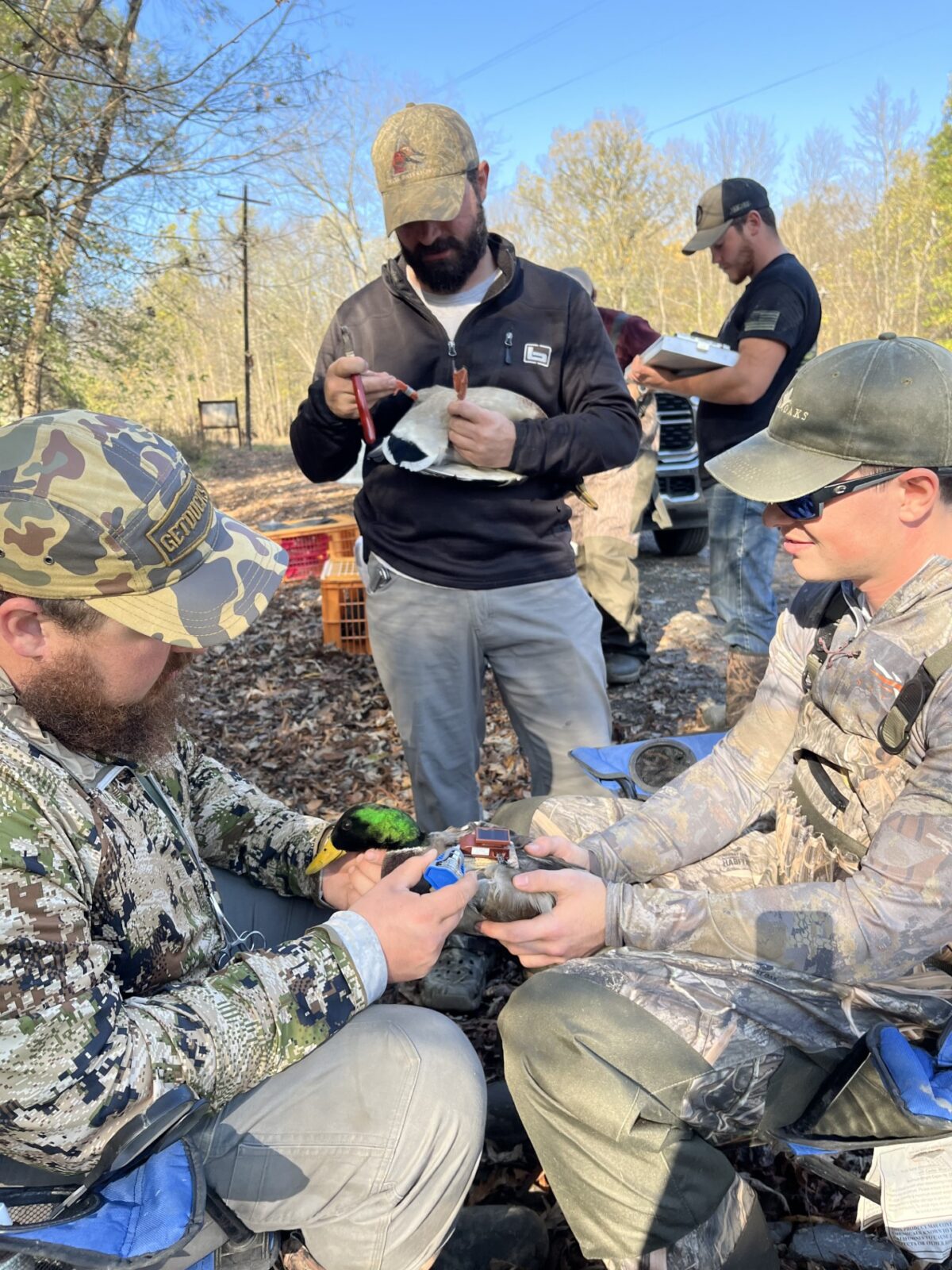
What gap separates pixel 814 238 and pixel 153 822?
127 ft

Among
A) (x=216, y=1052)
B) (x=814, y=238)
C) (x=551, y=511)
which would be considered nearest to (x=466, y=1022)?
(x=216, y=1052)

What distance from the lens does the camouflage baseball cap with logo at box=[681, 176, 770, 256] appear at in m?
4.88

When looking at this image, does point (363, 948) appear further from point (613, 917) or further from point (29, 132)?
point (29, 132)

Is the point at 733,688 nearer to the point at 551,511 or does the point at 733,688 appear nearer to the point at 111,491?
the point at 551,511

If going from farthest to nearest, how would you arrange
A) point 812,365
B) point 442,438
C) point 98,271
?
point 98,271 → point 442,438 → point 812,365

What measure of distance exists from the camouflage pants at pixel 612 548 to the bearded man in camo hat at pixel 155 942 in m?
4.53

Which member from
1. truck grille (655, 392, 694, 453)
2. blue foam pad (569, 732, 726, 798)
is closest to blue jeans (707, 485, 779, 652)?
blue foam pad (569, 732, 726, 798)

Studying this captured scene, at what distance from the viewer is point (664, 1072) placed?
1843mm

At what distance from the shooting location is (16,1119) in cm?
142

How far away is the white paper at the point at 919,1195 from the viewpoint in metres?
1.68

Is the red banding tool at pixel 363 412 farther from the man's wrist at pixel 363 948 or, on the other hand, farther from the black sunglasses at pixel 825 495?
the man's wrist at pixel 363 948

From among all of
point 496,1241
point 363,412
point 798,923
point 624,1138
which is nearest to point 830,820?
point 798,923

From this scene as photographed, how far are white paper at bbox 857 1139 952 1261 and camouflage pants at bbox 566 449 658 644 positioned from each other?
188 inches

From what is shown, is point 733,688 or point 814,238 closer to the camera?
point 733,688
